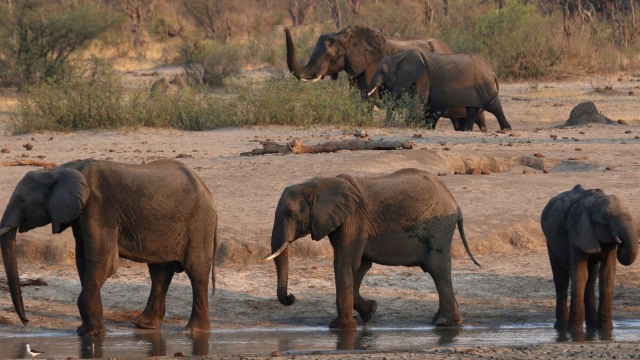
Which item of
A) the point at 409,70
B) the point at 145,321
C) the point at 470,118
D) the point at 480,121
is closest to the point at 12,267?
the point at 145,321

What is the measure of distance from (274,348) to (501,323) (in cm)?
191

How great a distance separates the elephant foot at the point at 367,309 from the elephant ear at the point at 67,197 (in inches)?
83.9

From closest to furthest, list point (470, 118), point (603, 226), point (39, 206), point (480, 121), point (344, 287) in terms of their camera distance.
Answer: point (39, 206) → point (603, 226) → point (344, 287) → point (470, 118) → point (480, 121)

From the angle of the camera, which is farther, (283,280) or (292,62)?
(292,62)

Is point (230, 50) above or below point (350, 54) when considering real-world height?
below

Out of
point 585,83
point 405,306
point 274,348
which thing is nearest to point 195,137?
point 405,306

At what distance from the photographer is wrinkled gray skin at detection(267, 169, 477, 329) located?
7.76m

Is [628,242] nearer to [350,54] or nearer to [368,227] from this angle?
[368,227]

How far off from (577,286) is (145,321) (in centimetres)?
297

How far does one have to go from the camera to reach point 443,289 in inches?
315

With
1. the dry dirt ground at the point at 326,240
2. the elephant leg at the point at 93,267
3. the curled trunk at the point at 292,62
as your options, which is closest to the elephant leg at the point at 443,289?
the dry dirt ground at the point at 326,240

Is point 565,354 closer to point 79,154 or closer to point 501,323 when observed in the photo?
point 501,323

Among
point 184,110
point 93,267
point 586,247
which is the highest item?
point 586,247

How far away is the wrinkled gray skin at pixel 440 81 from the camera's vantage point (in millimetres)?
17922
